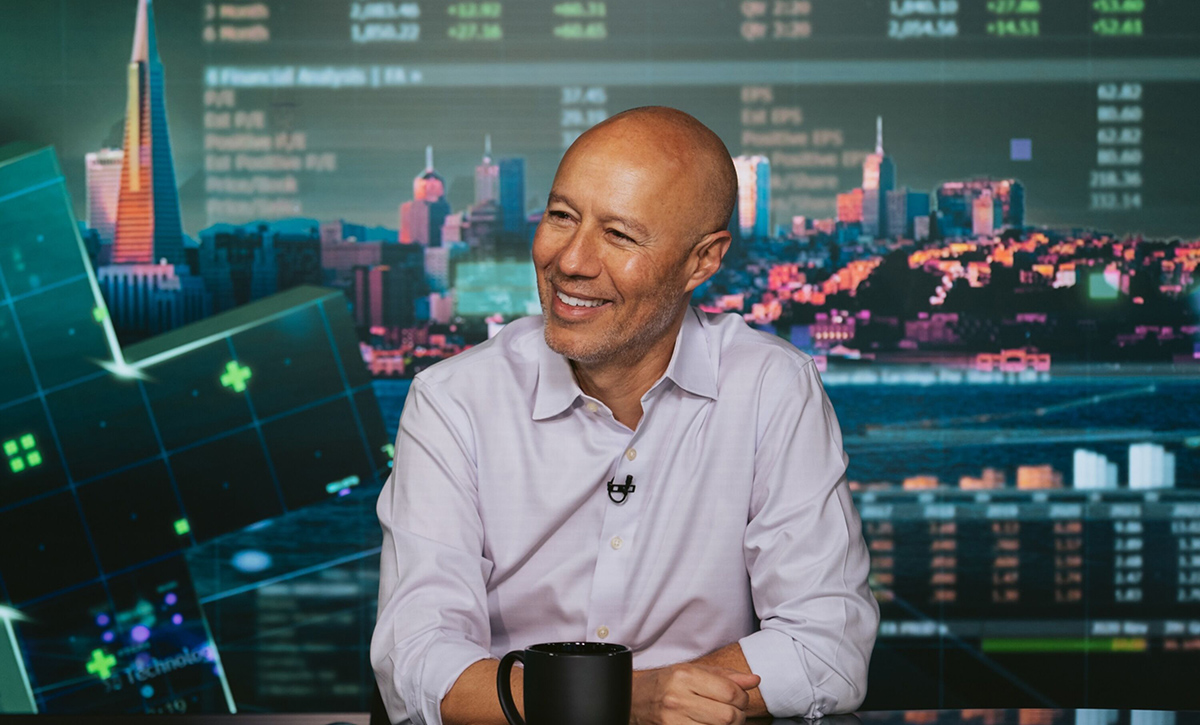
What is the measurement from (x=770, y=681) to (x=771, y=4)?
2636mm

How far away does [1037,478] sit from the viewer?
3486 millimetres

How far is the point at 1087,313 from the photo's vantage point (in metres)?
3.50

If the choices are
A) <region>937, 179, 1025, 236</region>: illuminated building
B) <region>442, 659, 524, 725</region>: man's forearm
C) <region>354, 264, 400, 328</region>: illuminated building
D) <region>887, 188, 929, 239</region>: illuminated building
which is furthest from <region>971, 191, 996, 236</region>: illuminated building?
<region>442, 659, 524, 725</region>: man's forearm

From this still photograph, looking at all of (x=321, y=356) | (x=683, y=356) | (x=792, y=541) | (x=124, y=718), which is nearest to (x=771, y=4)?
(x=321, y=356)

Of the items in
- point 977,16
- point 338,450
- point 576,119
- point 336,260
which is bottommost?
point 338,450

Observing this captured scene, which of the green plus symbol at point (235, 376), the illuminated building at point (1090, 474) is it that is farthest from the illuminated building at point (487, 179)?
the illuminated building at point (1090, 474)

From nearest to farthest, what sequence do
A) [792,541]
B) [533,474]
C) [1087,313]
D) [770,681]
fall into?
[770,681], [792,541], [533,474], [1087,313]

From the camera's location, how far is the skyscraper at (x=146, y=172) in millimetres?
3527

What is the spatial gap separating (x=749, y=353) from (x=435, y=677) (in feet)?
2.04

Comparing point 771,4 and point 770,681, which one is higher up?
point 771,4

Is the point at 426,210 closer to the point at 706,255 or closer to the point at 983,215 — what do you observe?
the point at 983,215

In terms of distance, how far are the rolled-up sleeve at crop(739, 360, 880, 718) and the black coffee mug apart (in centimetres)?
35

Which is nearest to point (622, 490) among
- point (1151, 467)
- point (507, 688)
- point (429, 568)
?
point (429, 568)

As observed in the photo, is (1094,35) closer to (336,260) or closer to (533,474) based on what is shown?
(336,260)
